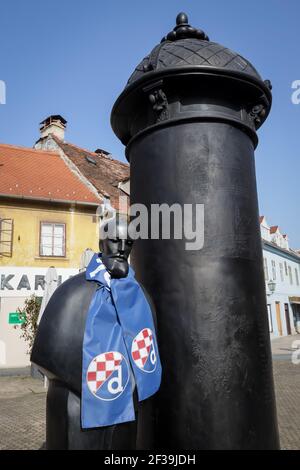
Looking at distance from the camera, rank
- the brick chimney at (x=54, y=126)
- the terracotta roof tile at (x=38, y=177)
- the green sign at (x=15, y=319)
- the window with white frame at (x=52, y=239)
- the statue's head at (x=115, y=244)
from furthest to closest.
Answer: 1. the brick chimney at (x=54, y=126)
2. the terracotta roof tile at (x=38, y=177)
3. the window with white frame at (x=52, y=239)
4. the green sign at (x=15, y=319)
5. the statue's head at (x=115, y=244)

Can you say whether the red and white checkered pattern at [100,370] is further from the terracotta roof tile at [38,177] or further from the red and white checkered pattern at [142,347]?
the terracotta roof tile at [38,177]

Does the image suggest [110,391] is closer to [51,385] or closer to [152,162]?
[51,385]

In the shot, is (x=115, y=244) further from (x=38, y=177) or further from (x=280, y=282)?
(x=280, y=282)

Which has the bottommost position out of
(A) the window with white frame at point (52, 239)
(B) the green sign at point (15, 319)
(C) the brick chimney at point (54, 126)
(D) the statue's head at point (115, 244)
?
(B) the green sign at point (15, 319)

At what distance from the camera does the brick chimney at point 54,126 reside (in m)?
23.0

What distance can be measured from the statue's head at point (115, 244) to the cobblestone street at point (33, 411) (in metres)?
4.07

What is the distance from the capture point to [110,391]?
172 cm

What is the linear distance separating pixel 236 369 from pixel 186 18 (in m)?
2.30

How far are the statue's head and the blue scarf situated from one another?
5cm

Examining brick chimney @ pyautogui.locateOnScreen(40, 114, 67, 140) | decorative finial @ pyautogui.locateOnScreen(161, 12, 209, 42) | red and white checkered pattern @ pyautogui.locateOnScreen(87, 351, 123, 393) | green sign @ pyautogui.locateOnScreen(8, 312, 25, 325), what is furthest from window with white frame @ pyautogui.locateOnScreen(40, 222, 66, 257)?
red and white checkered pattern @ pyautogui.locateOnScreen(87, 351, 123, 393)

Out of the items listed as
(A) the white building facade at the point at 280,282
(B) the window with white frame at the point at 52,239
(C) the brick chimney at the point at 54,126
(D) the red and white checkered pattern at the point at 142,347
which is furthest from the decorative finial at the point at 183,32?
(A) the white building facade at the point at 280,282

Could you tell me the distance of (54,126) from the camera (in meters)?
23.3

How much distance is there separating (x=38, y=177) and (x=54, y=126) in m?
6.70
